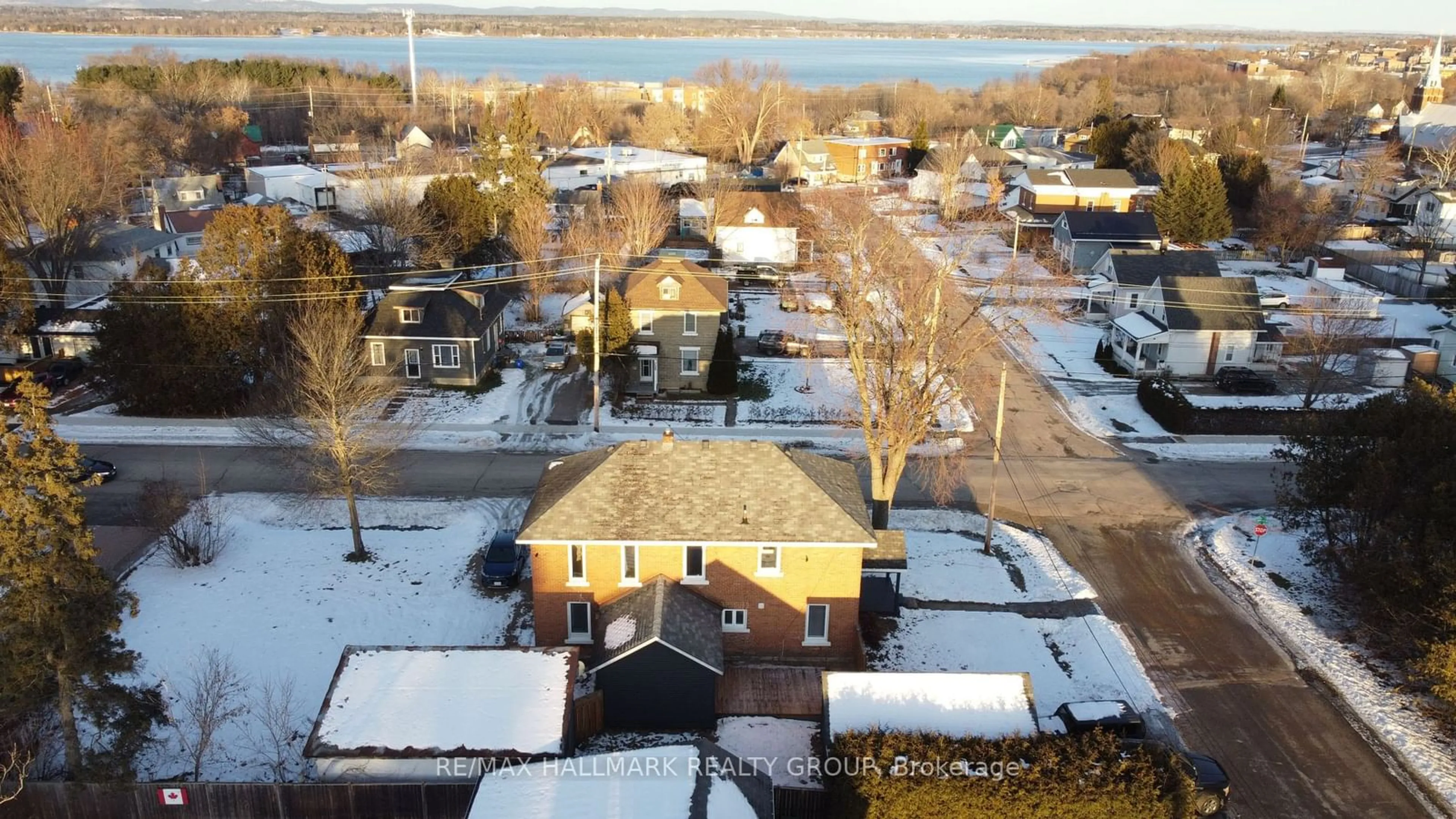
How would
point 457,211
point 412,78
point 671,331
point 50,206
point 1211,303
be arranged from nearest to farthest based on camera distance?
point 671,331 < point 1211,303 < point 50,206 < point 457,211 < point 412,78

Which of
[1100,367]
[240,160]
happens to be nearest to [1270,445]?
[1100,367]

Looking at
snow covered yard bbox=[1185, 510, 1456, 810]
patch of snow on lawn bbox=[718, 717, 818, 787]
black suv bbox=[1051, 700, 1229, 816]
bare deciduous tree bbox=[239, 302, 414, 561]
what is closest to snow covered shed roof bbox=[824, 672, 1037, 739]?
patch of snow on lawn bbox=[718, 717, 818, 787]

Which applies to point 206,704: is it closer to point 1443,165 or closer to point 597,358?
point 597,358

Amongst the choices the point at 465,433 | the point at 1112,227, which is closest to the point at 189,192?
the point at 465,433

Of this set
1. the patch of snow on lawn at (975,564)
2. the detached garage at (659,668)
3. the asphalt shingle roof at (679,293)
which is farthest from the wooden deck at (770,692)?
the asphalt shingle roof at (679,293)

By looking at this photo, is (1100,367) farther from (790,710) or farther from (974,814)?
(974,814)

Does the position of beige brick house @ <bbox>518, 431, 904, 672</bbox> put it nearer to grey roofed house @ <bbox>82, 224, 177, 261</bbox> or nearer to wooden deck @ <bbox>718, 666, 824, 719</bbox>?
wooden deck @ <bbox>718, 666, 824, 719</bbox>
